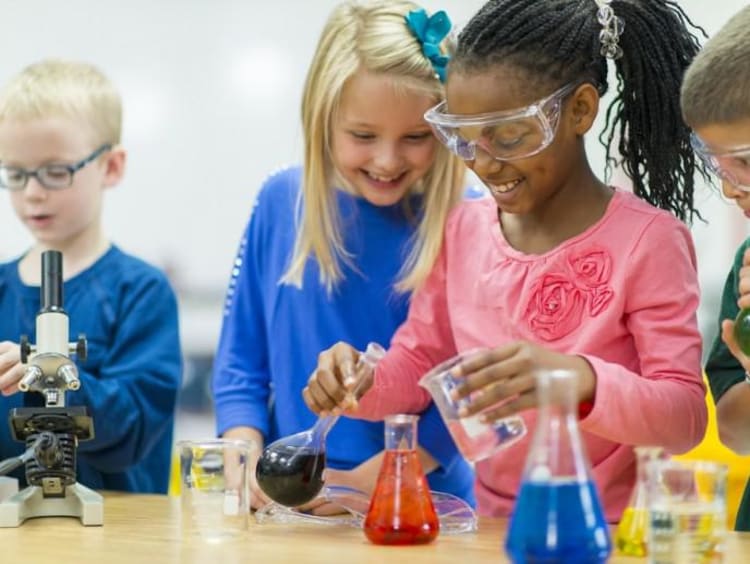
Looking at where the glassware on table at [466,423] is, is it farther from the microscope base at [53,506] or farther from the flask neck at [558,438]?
the microscope base at [53,506]

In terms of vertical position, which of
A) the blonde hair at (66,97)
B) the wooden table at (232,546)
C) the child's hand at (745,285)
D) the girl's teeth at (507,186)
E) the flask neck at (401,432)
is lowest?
the wooden table at (232,546)

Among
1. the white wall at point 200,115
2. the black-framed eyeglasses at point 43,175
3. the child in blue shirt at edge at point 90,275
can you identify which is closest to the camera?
the child in blue shirt at edge at point 90,275

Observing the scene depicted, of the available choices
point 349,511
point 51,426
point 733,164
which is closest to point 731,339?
point 733,164

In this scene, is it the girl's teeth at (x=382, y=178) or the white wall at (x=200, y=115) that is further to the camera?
the white wall at (x=200, y=115)

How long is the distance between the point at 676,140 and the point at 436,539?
763mm

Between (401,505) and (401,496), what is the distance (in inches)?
0.5

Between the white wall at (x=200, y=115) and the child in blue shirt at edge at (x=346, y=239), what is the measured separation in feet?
5.77

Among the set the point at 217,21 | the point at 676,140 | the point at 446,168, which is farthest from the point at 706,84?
the point at 217,21

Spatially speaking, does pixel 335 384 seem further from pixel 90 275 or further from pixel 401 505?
pixel 90 275

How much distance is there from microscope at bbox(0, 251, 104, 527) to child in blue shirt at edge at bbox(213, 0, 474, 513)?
0.41 meters

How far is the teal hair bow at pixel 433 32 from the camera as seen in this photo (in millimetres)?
2227

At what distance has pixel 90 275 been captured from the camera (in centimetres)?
263

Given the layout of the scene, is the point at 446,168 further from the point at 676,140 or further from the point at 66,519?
the point at 66,519

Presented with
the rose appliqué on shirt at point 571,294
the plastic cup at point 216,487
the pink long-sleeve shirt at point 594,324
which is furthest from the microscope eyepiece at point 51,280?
the rose appliqué on shirt at point 571,294
